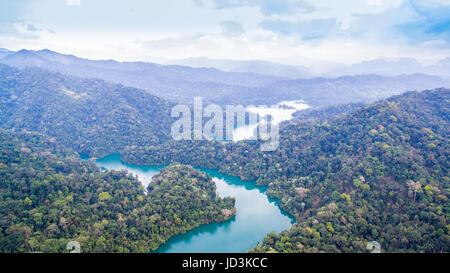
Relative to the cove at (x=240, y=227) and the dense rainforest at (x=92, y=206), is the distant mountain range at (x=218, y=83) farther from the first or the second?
the dense rainforest at (x=92, y=206)

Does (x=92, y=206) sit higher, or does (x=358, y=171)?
(x=358, y=171)

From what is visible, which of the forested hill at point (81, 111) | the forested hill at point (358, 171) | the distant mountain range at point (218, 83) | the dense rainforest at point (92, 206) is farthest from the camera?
the distant mountain range at point (218, 83)

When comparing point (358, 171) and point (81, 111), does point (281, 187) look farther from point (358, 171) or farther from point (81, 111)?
point (81, 111)

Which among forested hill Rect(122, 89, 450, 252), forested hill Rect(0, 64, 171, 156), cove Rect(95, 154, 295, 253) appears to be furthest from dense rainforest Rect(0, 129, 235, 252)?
forested hill Rect(0, 64, 171, 156)

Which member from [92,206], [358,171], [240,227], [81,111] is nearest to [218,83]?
[81,111]

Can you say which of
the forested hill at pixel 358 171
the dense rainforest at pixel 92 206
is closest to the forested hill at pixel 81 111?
the forested hill at pixel 358 171

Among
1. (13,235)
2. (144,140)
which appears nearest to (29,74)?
(144,140)
